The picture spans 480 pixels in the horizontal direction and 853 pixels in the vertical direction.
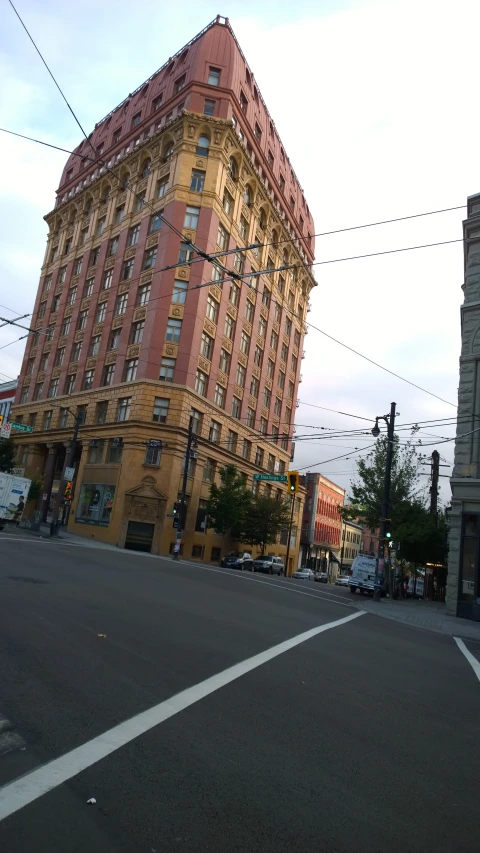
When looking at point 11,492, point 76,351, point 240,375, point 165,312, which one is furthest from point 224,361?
point 11,492

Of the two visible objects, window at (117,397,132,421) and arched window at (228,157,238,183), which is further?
arched window at (228,157,238,183)

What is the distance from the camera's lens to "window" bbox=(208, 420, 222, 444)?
45.0 meters

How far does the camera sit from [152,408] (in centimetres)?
4100

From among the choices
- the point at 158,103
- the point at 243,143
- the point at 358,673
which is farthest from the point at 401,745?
the point at 158,103

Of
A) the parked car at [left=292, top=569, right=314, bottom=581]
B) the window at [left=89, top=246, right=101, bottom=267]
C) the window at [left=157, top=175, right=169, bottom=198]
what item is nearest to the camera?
the window at [left=157, top=175, right=169, bottom=198]

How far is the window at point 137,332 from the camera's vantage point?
Answer: 43.4 meters

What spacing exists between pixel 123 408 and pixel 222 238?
15.2 metres

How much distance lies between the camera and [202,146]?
149ft

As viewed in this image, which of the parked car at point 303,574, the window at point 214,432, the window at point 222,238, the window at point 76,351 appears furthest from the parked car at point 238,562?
the window at point 222,238

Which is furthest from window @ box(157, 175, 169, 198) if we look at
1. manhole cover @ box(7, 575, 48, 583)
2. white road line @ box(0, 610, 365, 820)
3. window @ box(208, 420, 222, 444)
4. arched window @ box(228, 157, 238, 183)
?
white road line @ box(0, 610, 365, 820)

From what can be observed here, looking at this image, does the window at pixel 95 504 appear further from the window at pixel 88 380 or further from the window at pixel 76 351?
the window at pixel 76 351

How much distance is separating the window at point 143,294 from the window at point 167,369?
16.9 feet

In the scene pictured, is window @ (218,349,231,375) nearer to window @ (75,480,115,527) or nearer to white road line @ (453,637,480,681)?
window @ (75,480,115,527)

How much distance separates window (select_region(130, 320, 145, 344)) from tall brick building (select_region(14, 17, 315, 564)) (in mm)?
Result: 211
